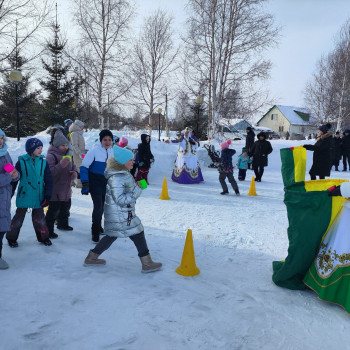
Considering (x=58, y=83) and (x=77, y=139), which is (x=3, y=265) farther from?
(x=58, y=83)

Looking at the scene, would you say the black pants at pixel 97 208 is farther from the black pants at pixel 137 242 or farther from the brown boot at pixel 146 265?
the brown boot at pixel 146 265

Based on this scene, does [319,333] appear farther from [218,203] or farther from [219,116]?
[219,116]

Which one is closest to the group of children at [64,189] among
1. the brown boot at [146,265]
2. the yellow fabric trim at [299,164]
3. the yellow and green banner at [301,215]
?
the brown boot at [146,265]

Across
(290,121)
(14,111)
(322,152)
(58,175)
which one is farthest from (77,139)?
(290,121)

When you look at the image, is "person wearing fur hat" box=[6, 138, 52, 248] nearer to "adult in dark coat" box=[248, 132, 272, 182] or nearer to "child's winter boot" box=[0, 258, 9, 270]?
"child's winter boot" box=[0, 258, 9, 270]

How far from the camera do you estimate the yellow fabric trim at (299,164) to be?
10.4 feet

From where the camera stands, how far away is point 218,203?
7480 mm

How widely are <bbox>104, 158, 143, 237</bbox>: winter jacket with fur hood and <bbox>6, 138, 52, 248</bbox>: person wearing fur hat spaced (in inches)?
52.1

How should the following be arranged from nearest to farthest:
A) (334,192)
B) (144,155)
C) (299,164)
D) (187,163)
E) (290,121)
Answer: (334,192) < (299,164) < (144,155) < (187,163) < (290,121)

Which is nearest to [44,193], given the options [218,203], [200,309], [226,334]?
[200,309]

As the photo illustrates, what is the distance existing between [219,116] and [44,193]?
16.4 meters

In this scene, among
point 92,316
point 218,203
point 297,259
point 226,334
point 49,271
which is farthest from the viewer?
point 218,203

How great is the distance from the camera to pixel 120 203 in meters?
3.32

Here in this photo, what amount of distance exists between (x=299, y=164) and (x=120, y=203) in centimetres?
206
